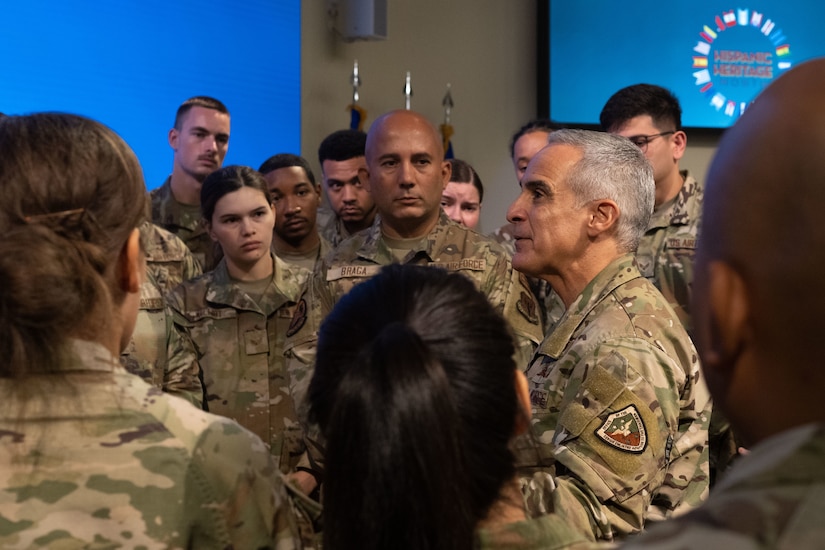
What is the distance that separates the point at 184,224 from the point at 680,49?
3562 mm

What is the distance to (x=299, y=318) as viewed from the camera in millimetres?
3135

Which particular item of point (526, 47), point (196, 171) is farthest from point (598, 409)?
point (526, 47)

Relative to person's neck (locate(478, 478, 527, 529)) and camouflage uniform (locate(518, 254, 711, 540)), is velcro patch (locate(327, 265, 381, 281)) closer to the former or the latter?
camouflage uniform (locate(518, 254, 711, 540))

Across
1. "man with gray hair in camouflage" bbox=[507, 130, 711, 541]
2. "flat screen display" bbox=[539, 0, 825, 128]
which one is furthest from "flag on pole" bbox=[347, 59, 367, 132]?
"man with gray hair in camouflage" bbox=[507, 130, 711, 541]

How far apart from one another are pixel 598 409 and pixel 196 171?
289cm

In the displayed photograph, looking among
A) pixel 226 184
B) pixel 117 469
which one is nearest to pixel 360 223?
pixel 226 184

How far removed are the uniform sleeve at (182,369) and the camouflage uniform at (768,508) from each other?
275 cm

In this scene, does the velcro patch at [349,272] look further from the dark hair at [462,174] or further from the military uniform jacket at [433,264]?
the dark hair at [462,174]

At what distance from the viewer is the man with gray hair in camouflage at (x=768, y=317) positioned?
64 centimetres

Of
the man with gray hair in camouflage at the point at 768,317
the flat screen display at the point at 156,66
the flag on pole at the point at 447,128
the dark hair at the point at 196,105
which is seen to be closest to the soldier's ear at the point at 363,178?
the dark hair at the point at 196,105

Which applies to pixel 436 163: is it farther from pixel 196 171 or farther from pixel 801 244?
pixel 801 244

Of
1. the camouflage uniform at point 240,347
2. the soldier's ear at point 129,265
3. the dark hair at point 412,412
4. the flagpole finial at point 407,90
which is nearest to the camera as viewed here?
the dark hair at point 412,412

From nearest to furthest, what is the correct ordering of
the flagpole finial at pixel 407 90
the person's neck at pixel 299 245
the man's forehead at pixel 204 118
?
the person's neck at pixel 299 245, the man's forehead at pixel 204 118, the flagpole finial at pixel 407 90

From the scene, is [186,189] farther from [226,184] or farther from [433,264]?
[433,264]
